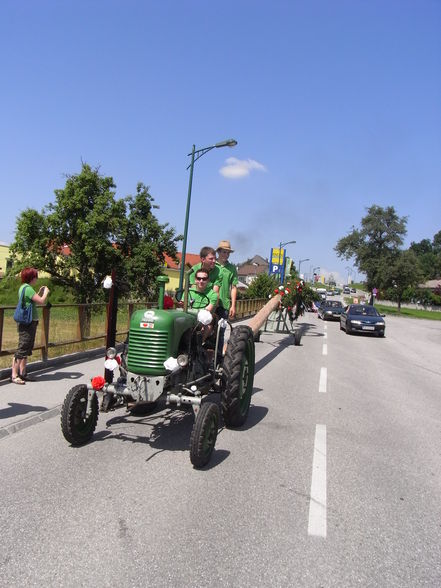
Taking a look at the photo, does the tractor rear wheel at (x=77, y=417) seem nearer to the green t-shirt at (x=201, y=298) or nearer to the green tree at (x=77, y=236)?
the green t-shirt at (x=201, y=298)

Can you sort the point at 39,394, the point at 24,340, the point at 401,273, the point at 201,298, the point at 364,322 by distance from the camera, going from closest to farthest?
the point at 201,298 → the point at 39,394 → the point at 24,340 → the point at 364,322 → the point at 401,273

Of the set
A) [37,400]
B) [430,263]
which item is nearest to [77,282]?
[37,400]

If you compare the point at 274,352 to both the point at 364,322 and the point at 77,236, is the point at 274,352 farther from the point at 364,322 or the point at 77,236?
the point at 77,236

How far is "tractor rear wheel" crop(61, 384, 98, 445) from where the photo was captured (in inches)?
158

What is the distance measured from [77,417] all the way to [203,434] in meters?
1.23

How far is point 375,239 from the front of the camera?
71.8 meters

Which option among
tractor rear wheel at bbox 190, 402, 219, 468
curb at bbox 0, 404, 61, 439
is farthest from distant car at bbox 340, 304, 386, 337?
tractor rear wheel at bbox 190, 402, 219, 468

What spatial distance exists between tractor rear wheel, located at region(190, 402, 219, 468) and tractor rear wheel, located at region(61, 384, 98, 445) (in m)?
1.08

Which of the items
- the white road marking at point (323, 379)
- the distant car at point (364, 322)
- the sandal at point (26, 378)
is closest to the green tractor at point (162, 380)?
the sandal at point (26, 378)

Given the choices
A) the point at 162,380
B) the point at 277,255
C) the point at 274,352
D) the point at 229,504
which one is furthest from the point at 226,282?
the point at 277,255

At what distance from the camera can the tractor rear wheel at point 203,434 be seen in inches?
147

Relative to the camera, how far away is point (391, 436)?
17.2 feet

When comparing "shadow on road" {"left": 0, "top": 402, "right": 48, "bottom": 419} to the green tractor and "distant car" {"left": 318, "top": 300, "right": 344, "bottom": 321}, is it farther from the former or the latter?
"distant car" {"left": 318, "top": 300, "right": 344, "bottom": 321}

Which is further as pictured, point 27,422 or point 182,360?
point 27,422
